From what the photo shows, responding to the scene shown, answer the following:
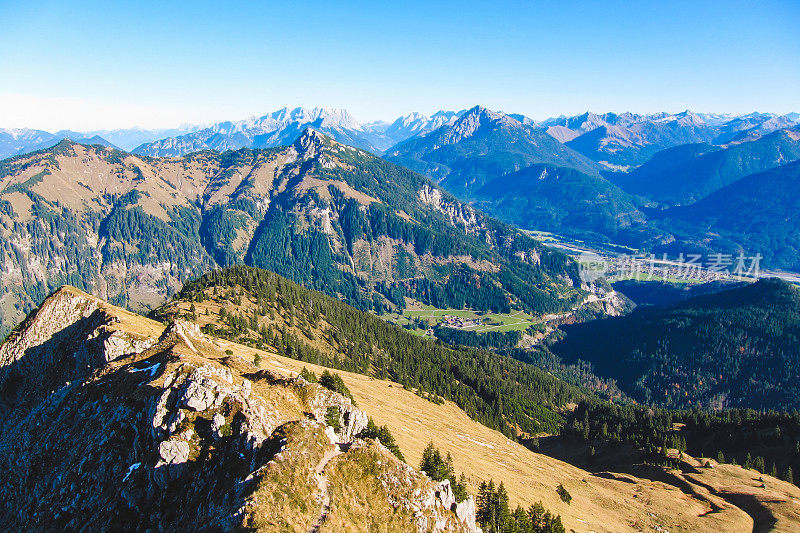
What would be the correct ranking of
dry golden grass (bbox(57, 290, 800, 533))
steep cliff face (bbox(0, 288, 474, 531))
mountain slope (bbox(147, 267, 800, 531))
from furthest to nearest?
mountain slope (bbox(147, 267, 800, 531)), dry golden grass (bbox(57, 290, 800, 533)), steep cliff face (bbox(0, 288, 474, 531))

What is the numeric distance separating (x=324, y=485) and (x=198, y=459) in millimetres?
15228

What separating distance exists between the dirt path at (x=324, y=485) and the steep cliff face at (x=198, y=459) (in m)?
0.12

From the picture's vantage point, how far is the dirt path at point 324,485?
35.5 meters

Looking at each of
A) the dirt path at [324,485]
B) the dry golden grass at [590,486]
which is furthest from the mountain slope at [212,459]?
the dry golden grass at [590,486]

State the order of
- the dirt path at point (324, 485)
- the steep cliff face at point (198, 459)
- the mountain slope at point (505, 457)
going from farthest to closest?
the mountain slope at point (505, 457) < the steep cliff face at point (198, 459) < the dirt path at point (324, 485)

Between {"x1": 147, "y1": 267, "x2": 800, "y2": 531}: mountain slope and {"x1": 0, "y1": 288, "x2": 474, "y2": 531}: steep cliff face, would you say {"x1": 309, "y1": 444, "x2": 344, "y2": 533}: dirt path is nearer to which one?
{"x1": 0, "y1": 288, "x2": 474, "y2": 531}: steep cliff face

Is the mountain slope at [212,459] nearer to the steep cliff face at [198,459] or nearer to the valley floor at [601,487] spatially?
the steep cliff face at [198,459]

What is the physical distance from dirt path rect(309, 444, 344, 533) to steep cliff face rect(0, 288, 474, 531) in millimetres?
125

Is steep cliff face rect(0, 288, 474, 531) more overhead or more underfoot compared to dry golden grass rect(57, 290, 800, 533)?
more overhead

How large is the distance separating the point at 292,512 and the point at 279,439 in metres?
8.43

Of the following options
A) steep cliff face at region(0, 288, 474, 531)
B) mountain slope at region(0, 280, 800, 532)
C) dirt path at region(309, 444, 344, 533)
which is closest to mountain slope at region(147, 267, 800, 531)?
mountain slope at region(0, 280, 800, 532)

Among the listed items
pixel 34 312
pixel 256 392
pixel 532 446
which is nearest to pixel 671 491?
pixel 532 446

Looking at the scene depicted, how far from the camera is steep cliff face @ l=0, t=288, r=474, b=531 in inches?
1467

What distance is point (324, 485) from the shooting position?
38.8 metres
